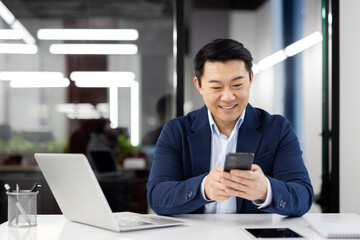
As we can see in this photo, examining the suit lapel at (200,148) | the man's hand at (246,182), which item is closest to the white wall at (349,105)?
the suit lapel at (200,148)

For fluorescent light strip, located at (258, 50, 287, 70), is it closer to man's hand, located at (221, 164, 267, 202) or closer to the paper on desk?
man's hand, located at (221, 164, 267, 202)

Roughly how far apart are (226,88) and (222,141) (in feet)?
0.91

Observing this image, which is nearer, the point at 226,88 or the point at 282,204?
the point at 282,204

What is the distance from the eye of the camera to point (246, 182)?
1.78 metres

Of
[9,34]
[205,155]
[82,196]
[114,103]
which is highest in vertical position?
[9,34]

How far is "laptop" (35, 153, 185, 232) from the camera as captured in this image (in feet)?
5.38

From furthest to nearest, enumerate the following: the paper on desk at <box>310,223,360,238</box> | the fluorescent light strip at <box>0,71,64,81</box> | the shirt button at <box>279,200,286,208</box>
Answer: the fluorescent light strip at <box>0,71,64,81</box>, the shirt button at <box>279,200,286,208</box>, the paper on desk at <box>310,223,360,238</box>

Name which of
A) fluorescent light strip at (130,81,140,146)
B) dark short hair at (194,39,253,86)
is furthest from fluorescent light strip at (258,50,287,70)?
dark short hair at (194,39,253,86)

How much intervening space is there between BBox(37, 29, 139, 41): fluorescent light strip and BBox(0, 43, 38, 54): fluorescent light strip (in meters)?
0.12

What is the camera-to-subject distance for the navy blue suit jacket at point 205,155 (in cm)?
209

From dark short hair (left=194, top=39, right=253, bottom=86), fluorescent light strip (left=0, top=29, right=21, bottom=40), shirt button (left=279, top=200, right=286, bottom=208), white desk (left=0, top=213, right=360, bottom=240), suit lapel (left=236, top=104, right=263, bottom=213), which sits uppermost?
fluorescent light strip (left=0, top=29, right=21, bottom=40)

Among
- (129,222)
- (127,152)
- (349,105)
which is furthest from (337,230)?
(127,152)

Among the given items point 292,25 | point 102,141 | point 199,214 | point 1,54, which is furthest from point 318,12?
point 1,54

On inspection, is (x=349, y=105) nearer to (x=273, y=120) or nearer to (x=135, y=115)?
(x=273, y=120)
